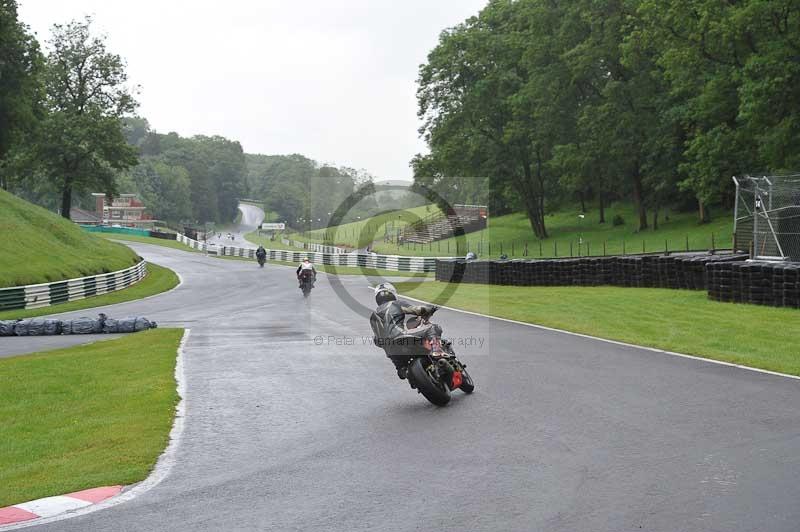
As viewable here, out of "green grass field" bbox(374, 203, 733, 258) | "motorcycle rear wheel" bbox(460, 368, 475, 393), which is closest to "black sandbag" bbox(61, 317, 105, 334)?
"motorcycle rear wheel" bbox(460, 368, 475, 393)

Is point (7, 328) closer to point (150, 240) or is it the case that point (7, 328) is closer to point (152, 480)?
point (152, 480)

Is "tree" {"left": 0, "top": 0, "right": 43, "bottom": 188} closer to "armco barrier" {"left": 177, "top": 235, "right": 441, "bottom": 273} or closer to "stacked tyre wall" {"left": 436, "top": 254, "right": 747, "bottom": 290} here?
"armco barrier" {"left": 177, "top": 235, "right": 441, "bottom": 273}

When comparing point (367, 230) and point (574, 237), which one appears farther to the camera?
point (367, 230)

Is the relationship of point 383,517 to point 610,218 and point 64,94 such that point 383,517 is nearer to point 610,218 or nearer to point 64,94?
point 610,218

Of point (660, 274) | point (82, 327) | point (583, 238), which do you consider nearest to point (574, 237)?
point (583, 238)

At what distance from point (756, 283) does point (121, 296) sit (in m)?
27.3

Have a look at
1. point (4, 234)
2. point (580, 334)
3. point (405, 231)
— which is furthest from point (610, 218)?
point (580, 334)

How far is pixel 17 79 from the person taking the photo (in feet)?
211

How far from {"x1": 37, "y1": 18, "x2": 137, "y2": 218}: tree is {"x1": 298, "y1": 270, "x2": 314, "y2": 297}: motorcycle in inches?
1706

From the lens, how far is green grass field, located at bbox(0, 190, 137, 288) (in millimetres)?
37125

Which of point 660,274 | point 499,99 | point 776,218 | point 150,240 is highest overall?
point 499,99

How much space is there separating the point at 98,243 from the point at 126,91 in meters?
24.4

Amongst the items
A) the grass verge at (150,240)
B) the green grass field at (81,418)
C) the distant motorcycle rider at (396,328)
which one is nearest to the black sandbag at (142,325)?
the green grass field at (81,418)

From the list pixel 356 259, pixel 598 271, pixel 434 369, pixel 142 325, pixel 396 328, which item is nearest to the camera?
pixel 434 369
